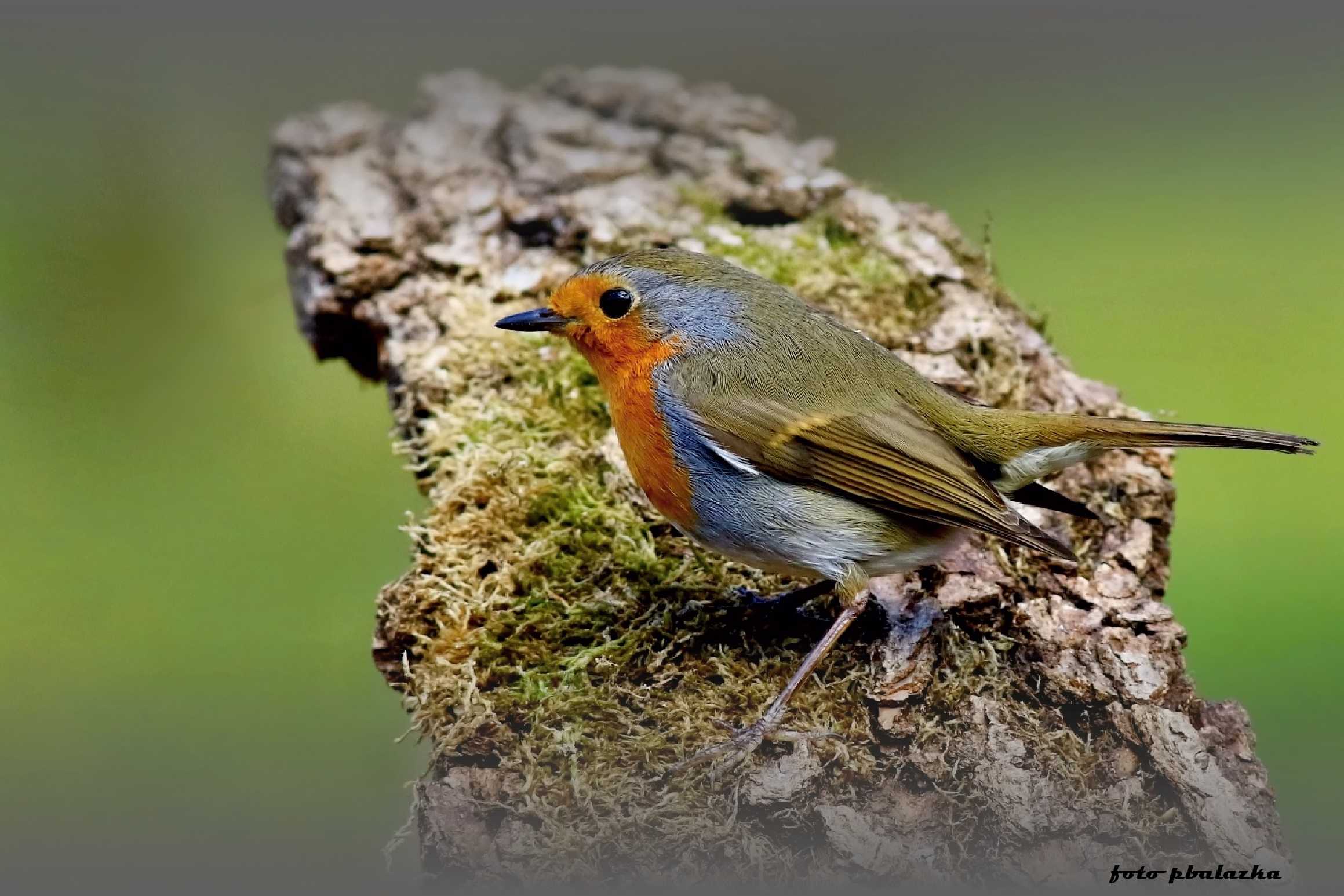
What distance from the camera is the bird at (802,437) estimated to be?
3.16m

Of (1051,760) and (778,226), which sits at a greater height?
(778,226)

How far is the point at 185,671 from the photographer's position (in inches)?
232

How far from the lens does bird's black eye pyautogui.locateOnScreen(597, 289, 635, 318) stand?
11.4 ft

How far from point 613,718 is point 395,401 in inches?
72.3

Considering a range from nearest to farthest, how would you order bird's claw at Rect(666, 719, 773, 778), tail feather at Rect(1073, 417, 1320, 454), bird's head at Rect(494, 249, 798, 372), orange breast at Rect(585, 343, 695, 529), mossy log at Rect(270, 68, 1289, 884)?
mossy log at Rect(270, 68, 1289, 884)
bird's claw at Rect(666, 719, 773, 778)
tail feather at Rect(1073, 417, 1320, 454)
orange breast at Rect(585, 343, 695, 529)
bird's head at Rect(494, 249, 798, 372)

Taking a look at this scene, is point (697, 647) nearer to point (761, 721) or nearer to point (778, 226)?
point (761, 721)

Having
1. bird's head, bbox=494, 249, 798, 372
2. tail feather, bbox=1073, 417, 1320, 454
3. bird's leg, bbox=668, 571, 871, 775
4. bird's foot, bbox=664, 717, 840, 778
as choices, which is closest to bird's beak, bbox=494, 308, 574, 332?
bird's head, bbox=494, 249, 798, 372

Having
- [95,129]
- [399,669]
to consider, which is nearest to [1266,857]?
[399,669]

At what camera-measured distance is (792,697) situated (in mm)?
3039

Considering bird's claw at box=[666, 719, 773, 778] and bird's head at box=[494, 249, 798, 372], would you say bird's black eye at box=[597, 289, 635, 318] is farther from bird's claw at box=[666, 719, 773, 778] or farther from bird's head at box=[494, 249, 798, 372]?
bird's claw at box=[666, 719, 773, 778]

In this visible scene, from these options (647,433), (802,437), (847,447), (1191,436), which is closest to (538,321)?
(647,433)

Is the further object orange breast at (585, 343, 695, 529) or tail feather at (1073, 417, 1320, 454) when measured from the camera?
orange breast at (585, 343, 695, 529)

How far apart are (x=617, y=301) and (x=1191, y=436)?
159 centimetres

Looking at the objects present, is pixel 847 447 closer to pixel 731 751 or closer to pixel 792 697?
pixel 792 697
